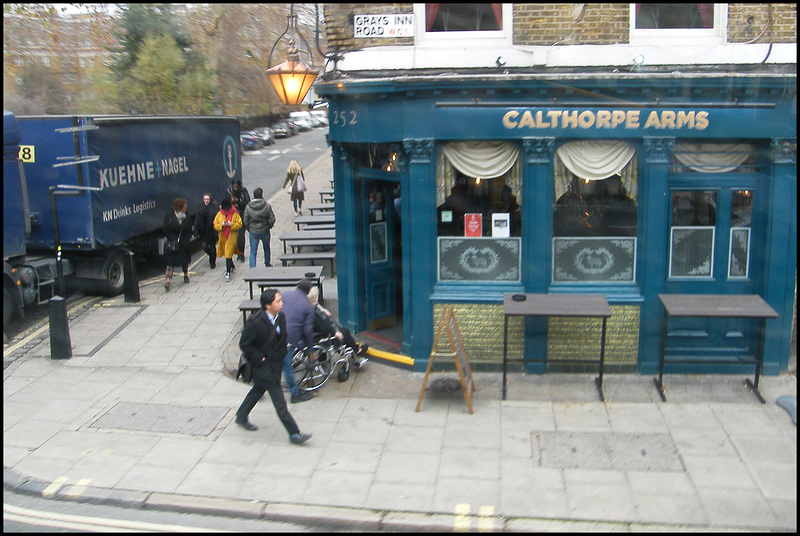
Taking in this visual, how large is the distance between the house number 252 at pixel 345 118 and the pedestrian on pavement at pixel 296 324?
7.64 feet

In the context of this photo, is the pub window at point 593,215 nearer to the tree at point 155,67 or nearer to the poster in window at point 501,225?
the poster in window at point 501,225

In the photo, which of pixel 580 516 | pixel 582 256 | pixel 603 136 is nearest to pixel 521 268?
pixel 582 256

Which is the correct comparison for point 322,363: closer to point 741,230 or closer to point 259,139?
point 741,230

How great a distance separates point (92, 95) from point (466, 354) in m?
26.9

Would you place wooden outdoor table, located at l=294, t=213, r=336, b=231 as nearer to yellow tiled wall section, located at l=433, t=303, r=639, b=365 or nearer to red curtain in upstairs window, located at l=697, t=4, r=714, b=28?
yellow tiled wall section, located at l=433, t=303, r=639, b=365

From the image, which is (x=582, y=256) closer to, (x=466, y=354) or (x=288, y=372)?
(x=466, y=354)

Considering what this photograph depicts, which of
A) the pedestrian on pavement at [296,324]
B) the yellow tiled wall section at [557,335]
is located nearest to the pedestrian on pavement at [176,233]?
the pedestrian on pavement at [296,324]

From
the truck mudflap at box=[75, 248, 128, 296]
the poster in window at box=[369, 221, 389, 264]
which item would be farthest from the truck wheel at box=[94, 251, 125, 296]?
the poster in window at box=[369, 221, 389, 264]

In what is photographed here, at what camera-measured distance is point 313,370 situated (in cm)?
943

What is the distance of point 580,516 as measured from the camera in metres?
6.45

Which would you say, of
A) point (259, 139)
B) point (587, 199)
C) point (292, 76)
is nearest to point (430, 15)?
point (292, 76)

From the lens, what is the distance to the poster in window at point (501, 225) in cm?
975

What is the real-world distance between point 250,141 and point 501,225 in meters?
39.6

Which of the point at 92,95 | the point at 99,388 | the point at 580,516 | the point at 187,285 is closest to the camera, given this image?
the point at 580,516
